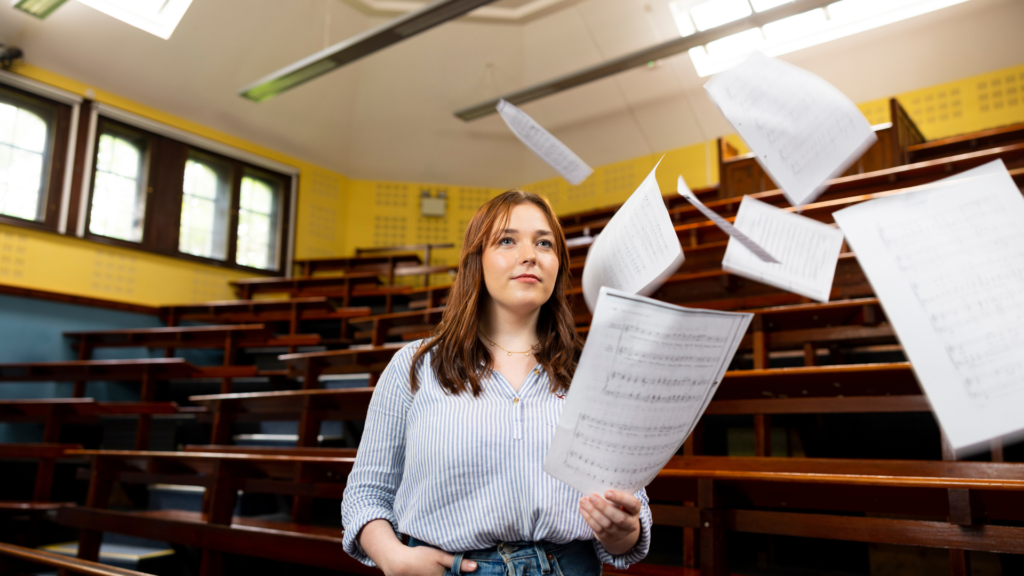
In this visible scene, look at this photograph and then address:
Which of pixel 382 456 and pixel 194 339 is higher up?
pixel 194 339

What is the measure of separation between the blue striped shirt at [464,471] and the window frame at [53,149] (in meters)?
3.92

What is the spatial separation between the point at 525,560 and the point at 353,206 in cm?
503

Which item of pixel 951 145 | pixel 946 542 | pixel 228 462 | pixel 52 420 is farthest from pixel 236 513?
Answer: pixel 951 145

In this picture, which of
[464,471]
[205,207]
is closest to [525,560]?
[464,471]

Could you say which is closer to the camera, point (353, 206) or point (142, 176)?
point (142, 176)

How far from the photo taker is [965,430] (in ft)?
1.13

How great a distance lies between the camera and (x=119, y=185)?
4.07 m

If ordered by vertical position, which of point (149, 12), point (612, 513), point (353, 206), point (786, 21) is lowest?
point (612, 513)

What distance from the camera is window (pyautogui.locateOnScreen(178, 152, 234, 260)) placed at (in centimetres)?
440

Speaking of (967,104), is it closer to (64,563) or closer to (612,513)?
(612,513)

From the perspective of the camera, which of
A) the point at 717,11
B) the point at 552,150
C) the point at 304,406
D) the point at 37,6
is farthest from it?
the point at 717,11

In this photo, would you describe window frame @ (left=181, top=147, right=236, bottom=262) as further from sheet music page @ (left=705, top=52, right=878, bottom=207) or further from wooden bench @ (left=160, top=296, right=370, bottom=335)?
sheet music page @ (left=705, top=52, right=878, bottom=207)

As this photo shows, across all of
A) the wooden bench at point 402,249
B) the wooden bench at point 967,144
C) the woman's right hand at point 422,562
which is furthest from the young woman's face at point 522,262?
the wooden bench at point 402,249

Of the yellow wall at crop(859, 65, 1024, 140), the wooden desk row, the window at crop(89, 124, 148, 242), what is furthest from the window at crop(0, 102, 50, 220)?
the yellow wall at crop(859, 65, 1024, 140)
